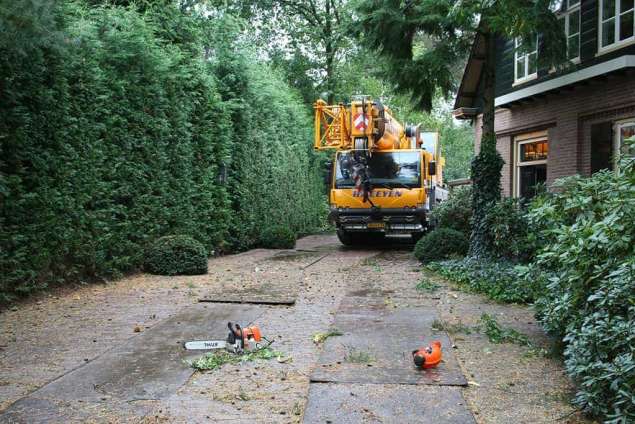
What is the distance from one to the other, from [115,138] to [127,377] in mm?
6106

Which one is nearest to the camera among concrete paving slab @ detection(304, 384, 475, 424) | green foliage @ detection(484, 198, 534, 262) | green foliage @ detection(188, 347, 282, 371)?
concrete paving slab @ detection(304, 384, 475, 424)

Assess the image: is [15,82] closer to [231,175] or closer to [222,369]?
[222,369]

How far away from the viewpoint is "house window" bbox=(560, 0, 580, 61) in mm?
12320

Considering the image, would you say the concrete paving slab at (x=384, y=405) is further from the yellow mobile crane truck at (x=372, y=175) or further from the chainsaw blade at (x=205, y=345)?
the yellow mobile crane truck at (x=372, y=175)

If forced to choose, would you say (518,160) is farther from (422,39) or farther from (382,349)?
(382,349)

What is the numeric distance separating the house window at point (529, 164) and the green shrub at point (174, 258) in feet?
26.6

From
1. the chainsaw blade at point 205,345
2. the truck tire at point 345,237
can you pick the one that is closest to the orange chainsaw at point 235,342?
the chainsaw blade at point 205,345

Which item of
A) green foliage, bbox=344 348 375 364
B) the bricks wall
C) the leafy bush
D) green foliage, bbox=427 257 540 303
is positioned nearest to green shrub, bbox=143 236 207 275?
green foliage, bbox=427 257 540 303

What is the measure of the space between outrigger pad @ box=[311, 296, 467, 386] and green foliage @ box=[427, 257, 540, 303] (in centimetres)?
144

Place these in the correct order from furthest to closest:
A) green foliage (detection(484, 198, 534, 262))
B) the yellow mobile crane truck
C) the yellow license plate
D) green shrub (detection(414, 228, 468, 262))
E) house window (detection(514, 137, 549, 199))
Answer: the yellow license plate
the yellow mobile crane truck
house window (detection(514, 137, 549, 199))
green shrub (detection(414, 228, 468, 262))
green foliage (detection(484, 198, 534, 262))

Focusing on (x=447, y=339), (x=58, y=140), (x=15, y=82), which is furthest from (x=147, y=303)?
(x=447, y=339)

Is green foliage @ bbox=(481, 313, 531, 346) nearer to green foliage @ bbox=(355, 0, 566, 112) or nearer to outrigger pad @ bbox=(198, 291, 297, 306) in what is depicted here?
outrigger pad @ bbox=(198, 291, 297, 306)

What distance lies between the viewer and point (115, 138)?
994cm

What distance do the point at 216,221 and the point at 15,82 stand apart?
284 inches
